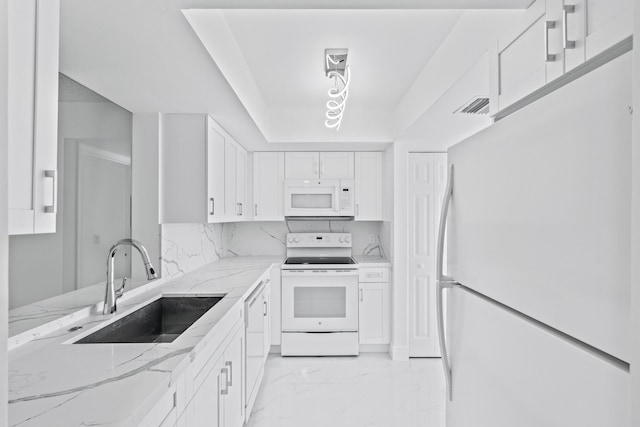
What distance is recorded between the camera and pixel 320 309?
12.5ft

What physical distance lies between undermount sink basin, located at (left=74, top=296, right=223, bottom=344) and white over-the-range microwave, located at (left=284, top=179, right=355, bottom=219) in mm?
1880

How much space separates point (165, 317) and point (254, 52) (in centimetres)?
176

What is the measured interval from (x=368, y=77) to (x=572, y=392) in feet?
8.49

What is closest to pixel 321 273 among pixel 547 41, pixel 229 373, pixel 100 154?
pixel 229 373

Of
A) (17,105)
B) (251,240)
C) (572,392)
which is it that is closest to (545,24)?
(572,392)

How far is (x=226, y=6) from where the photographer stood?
4.34ft

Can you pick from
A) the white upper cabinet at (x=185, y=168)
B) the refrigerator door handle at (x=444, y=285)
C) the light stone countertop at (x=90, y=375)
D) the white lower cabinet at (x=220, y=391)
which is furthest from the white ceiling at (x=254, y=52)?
the white lower cabinet at (x=220, y=391)

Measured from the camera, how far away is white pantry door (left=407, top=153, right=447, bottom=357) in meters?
3.88

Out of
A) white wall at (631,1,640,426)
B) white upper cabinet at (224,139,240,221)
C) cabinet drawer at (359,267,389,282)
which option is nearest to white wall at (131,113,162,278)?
white upper cabinet at (224,139,240,221)

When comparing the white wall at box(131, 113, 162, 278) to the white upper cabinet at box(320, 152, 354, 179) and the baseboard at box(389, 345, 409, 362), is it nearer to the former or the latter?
the white upper cabinet at box(320, 152, 354, 179)

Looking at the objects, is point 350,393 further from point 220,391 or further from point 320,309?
point 220,391

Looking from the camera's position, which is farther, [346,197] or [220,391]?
[346,197]

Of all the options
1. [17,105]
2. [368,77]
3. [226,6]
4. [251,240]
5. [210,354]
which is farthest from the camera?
[251,240]

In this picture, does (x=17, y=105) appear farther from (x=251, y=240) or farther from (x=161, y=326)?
(x=251, y=240)
